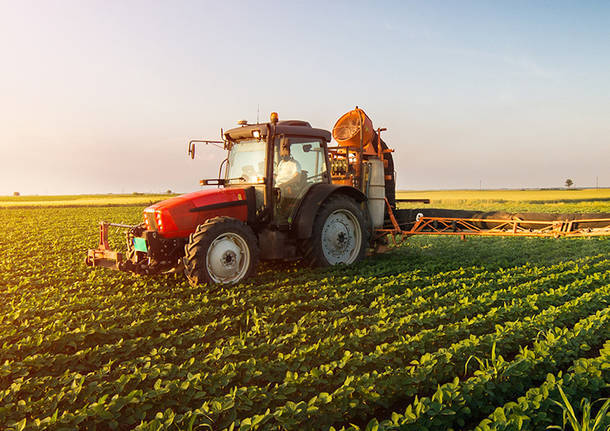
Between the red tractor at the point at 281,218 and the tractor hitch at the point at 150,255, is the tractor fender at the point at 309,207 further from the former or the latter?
the tractor hitch at the point at 150,255

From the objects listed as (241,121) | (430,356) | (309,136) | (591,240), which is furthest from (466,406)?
(591,240)

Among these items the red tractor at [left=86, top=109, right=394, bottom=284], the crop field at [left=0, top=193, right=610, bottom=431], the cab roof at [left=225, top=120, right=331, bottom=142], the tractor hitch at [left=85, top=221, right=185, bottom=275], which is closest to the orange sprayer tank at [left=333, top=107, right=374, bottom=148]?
the red tractor at [left=86, top=109, right=394, bottom=284]

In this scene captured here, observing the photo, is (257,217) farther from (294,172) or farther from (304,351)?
(304,351)

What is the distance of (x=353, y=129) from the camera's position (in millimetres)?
8836

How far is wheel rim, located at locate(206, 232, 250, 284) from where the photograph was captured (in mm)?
6141

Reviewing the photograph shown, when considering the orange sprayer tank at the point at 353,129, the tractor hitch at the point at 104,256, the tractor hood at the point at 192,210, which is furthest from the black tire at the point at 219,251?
the orange sprayer tank at the point at 353,129

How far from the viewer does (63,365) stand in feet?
12.9

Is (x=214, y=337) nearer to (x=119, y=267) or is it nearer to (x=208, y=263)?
(x=208, y=263)

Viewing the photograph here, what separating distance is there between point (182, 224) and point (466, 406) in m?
4.58

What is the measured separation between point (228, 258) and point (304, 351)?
276 centimetres

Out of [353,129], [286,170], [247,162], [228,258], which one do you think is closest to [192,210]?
[228,258]

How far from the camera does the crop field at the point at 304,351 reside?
304cm

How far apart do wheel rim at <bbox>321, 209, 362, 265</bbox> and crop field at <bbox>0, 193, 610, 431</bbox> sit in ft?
1.69

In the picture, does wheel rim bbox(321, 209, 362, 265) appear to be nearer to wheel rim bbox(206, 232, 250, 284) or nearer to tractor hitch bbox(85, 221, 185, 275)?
wheel rim bbox(206, 232, 250, 284)
